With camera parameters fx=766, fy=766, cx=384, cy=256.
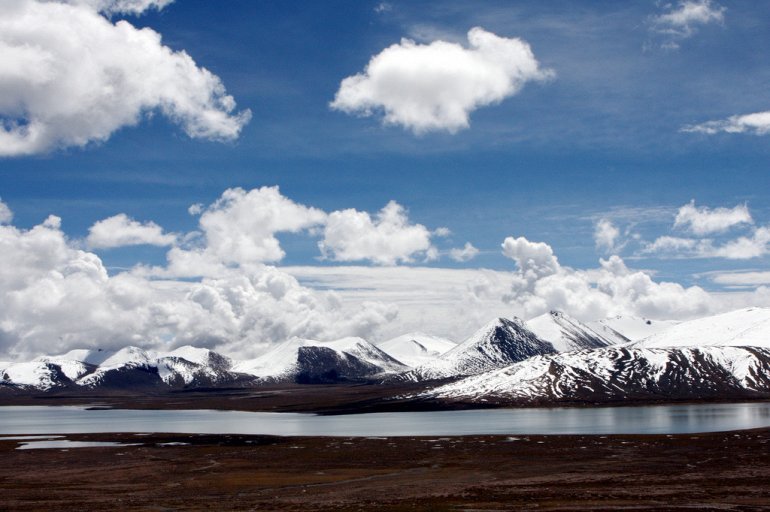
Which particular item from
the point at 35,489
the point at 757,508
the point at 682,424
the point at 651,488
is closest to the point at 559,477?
the point at 651,488

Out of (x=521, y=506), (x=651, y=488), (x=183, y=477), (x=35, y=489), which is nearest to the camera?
(x=521, y=506)

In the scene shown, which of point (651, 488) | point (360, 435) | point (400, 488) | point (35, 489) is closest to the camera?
point (651, 488)

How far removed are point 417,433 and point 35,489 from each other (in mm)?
99658

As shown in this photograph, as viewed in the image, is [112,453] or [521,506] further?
[112,453]

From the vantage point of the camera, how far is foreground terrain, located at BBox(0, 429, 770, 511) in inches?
3083

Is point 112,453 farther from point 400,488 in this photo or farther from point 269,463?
point 400,488

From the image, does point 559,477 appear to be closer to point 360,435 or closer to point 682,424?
point 360,435

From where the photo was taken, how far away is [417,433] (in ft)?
593

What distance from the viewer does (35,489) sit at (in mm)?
96438

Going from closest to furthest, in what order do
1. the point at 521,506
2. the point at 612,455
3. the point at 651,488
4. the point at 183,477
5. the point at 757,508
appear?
1. the point at 757,508
2. the point at 521,506
3. the point at 651,488
4. the point at 183,477
5. the point at 612,455

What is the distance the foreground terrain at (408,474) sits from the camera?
3083 inches

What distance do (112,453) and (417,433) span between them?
69000 millimetres

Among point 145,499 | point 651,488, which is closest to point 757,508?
point 651,488

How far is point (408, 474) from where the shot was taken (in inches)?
4060
